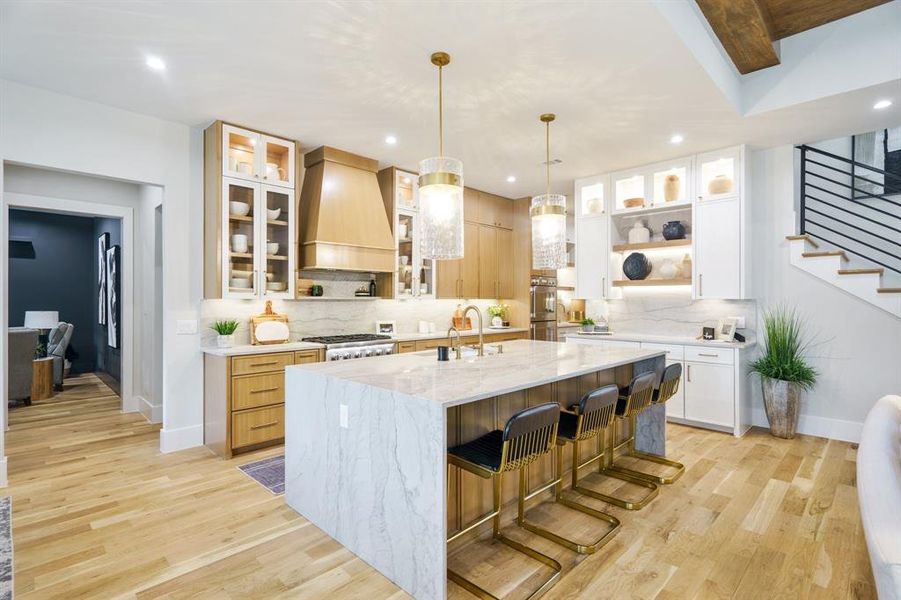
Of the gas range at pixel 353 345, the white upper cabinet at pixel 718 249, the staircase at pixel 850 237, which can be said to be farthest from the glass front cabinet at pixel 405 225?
the staircase at pixel 850 237

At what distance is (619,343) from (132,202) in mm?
5804

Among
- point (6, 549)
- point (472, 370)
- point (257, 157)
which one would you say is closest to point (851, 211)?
point (472, 370)

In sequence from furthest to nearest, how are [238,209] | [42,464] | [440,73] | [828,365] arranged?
[828,365] → [238,209] → [42,464] → [440,73]

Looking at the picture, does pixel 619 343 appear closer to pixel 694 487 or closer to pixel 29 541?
pixel 694 487

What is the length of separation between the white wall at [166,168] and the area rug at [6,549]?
45.0 inches

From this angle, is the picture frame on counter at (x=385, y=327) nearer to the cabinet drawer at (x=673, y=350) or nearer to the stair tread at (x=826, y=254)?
the cabinet drawer at (x=673, y=350)

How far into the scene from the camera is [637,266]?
5.49 meters

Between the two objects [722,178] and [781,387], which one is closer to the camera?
[781,387]

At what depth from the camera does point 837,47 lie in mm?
3498

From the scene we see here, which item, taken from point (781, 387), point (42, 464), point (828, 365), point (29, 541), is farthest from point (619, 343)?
point (42, 464)

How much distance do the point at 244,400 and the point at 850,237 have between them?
19.1ft

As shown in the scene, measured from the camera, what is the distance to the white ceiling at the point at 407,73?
2.58m

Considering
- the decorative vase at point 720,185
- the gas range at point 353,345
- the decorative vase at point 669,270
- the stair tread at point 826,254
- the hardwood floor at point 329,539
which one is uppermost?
the decorative vase at point 720,185

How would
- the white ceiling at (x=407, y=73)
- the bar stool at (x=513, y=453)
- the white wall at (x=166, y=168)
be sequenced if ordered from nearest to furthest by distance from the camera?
1. the bar stool at (x=513, y=453)
2. the white ceiling at (x=407, y=73)
3. the white wall at (x=166, y=168)
